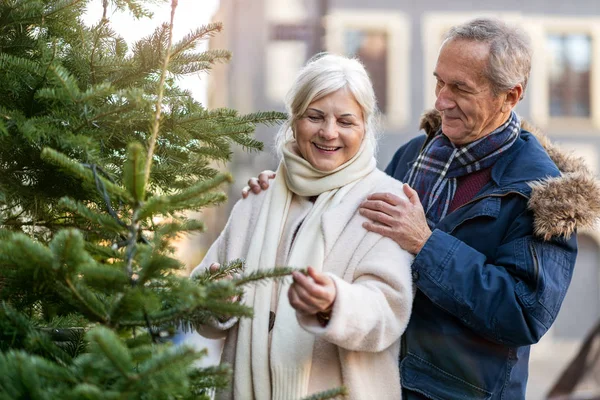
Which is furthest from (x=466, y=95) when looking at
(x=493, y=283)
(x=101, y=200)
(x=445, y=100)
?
(x=101, y=200)

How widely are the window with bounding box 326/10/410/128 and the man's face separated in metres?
11.6

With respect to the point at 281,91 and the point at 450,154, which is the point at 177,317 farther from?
the point at 281,91

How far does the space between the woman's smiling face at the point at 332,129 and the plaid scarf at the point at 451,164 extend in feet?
1.40

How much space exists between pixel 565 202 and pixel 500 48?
0.61 metres

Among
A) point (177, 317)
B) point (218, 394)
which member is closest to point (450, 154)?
point (218, 394)

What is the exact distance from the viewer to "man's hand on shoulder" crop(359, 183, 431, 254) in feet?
7.53

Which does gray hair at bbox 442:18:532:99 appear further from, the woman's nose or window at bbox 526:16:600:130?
window at bbox 526:16:600:130

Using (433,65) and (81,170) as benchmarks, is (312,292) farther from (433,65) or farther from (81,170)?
(433,65)

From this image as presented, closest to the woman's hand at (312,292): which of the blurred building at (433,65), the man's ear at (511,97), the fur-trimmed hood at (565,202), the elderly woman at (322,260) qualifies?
the elderly woman at (322,260)

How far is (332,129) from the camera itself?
7.75ft

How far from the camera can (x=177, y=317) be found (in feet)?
5.66

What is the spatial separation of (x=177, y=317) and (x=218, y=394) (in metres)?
0.62

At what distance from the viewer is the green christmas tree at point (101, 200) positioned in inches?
58.2

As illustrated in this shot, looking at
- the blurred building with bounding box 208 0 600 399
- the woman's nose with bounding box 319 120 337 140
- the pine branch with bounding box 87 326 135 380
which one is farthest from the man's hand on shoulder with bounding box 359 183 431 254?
the blurred building with bounding box 208 0 600 399
